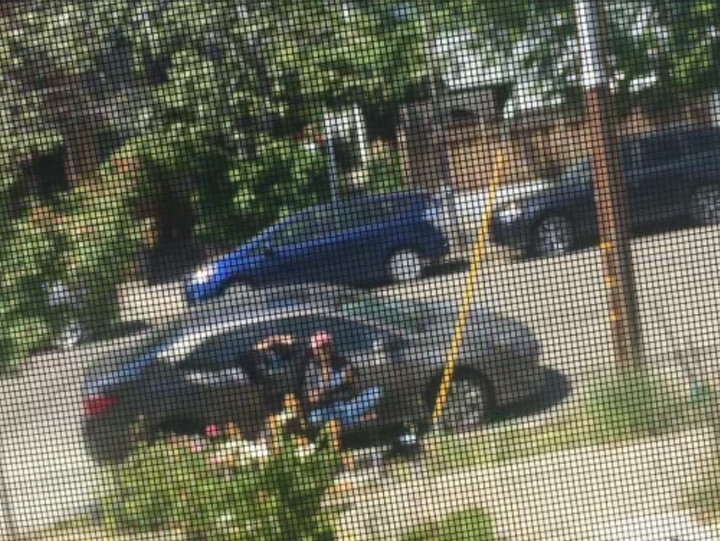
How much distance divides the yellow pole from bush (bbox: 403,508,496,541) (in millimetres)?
186

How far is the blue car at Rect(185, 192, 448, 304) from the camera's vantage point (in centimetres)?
166

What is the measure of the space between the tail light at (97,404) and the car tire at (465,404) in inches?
25.3

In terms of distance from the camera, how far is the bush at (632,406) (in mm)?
1702

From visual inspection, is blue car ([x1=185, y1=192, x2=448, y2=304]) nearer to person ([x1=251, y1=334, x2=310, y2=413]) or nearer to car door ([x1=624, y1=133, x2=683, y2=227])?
person ([x1=251, y1=334, x2=310, y2=413])

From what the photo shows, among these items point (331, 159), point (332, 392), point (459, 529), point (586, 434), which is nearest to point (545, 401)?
point (586, 434)

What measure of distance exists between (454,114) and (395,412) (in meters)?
0.59

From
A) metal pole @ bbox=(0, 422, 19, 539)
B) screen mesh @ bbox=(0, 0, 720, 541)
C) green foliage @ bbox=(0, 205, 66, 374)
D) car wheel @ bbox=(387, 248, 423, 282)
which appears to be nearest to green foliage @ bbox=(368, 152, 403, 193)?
screen mesh @ bbox=(0, 0, 720, 541)

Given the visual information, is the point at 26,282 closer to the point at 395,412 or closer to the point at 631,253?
the point at 395,412

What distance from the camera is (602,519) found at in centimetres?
170

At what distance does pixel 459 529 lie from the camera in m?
1.72

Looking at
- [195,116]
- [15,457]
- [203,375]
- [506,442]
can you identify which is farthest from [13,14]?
[506,442]

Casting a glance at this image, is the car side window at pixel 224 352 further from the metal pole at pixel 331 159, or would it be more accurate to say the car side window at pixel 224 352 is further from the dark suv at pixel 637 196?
the dark suv at pixel 637 196

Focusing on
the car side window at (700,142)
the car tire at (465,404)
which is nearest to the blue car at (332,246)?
the car tire at (465,404)

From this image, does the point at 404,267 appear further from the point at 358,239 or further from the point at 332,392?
the point at 332,392
